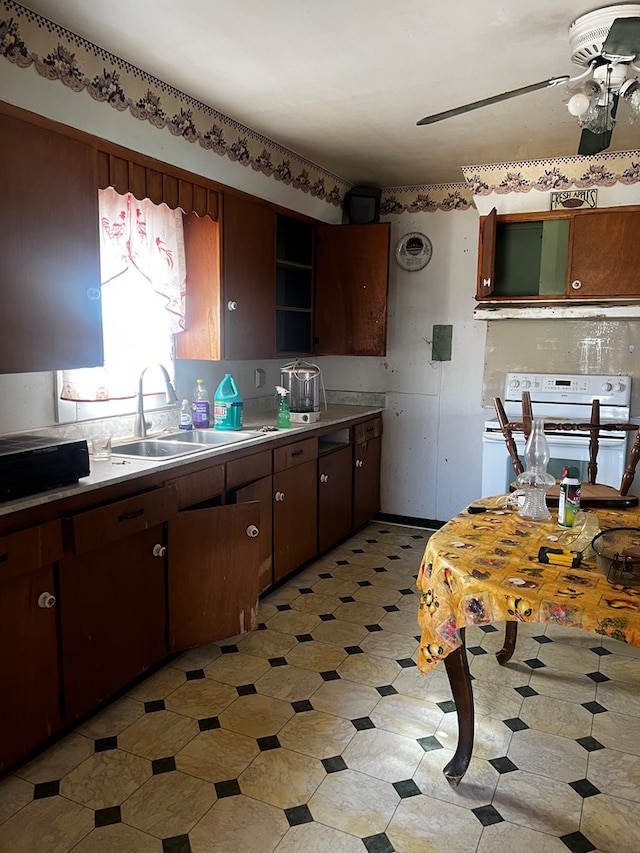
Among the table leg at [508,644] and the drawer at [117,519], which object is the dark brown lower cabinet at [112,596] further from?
the table leg at [508,644]

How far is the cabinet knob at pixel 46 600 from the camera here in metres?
1.98

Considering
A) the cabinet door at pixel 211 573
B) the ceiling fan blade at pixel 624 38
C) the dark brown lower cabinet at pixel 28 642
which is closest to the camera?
the ceiling fan blade at pixel 624 38

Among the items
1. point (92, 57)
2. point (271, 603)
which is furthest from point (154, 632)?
point (92, 57)

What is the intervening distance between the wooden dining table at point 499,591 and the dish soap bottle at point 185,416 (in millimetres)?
1639

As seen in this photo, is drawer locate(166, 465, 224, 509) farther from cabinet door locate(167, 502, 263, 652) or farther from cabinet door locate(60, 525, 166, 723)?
cabinet door locate(60, 525, 166, 723)

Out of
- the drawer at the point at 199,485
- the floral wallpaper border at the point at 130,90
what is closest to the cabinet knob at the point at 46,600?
the drawer at the point at 199,485

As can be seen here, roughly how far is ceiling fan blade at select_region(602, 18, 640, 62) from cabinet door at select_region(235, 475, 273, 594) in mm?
2210

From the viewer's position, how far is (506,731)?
2.24 m

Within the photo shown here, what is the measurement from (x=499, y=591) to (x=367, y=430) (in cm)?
281

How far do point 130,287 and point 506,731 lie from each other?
2.47 metres

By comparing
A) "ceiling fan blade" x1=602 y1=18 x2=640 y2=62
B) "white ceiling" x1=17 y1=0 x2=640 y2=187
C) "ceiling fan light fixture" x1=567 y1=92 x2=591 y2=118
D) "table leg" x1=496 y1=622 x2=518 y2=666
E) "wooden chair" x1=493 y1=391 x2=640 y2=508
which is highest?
"white ceiling" x1=17 y1=0 x2=640 y2=187

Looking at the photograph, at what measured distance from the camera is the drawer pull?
2222 mm

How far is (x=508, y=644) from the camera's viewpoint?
2.67 metres

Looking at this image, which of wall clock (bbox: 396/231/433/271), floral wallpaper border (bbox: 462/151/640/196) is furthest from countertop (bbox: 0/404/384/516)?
floral wallpaper border (bbox: 462/151/640/196)
